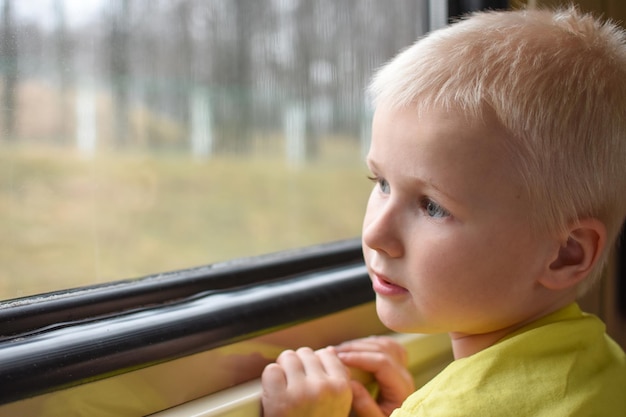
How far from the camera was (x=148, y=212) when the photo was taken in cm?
89

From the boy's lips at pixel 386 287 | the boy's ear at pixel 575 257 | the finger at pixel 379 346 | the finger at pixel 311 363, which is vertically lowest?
the finger at pixel 379 346

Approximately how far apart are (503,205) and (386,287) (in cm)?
15

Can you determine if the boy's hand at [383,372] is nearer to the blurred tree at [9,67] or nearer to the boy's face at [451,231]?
the boy's face at [451,231]

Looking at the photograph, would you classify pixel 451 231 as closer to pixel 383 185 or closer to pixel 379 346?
pixel 383 185

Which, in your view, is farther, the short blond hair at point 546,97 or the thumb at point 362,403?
the thumb at point 362,403

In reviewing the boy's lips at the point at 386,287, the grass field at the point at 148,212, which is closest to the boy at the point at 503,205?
the boy's lips at the point at 386,287

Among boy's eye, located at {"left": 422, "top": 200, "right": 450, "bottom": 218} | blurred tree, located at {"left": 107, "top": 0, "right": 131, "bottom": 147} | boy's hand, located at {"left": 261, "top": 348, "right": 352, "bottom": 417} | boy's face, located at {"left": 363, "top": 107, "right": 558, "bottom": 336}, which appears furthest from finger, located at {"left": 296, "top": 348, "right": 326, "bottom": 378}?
blurred tree, located at {"left": 107, "top": 0, "right": 131, "bottom": 147}

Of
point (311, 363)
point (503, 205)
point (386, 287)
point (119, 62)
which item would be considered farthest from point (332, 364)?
point (119, 62)

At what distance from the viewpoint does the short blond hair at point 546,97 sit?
2.07 feet

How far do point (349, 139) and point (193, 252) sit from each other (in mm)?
436

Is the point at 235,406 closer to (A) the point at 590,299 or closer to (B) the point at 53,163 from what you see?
(B) the point at 53,163

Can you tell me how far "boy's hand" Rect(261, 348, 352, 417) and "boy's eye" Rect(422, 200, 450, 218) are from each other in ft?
→ 0.74

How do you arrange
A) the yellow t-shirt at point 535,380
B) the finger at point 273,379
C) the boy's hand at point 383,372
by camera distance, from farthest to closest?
the boy's hand at point 383,372 → the finger at point 273,379 → the yellow t-shirt at point 535,380

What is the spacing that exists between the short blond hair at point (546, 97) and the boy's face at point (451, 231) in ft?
0.06
